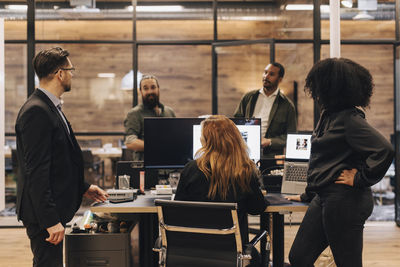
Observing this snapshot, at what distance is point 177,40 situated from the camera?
604 centimetres

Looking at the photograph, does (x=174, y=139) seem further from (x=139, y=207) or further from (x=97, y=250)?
(x=97, y=250)

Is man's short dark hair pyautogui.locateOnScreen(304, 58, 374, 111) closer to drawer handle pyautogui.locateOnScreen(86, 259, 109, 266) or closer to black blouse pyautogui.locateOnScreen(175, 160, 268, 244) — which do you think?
black blouse pyautogui.locateOnScreen(175, 160, 268, 244)

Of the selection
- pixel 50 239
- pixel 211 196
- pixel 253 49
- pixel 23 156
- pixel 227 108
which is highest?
pixel 253 49

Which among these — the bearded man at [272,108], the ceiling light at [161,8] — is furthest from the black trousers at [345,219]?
the ceiling light at [161,8]

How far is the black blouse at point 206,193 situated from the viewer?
7.88ft

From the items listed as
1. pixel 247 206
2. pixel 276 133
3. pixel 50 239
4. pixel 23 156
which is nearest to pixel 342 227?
pixel 247 206

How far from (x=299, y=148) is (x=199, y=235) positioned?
126 centimetres

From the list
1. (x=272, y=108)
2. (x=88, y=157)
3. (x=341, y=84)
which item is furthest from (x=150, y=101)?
(x=88, y=157)

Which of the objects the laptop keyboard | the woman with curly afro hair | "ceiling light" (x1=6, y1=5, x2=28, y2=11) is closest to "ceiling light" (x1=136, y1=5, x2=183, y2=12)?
"ceiling light" (x1=6, y1=5, x2=28, y2=11)

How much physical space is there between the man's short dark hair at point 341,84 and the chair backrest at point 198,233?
749mm

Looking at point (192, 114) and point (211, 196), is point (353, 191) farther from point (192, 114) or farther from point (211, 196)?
point (192, 114)

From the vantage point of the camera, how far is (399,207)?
5.73 m

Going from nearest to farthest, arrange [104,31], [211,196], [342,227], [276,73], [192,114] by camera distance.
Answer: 1. [342,227]
2. [211,196]
3. [276,73]
4. [104,31]
5. [192,114]

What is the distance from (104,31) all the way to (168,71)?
190 cm
